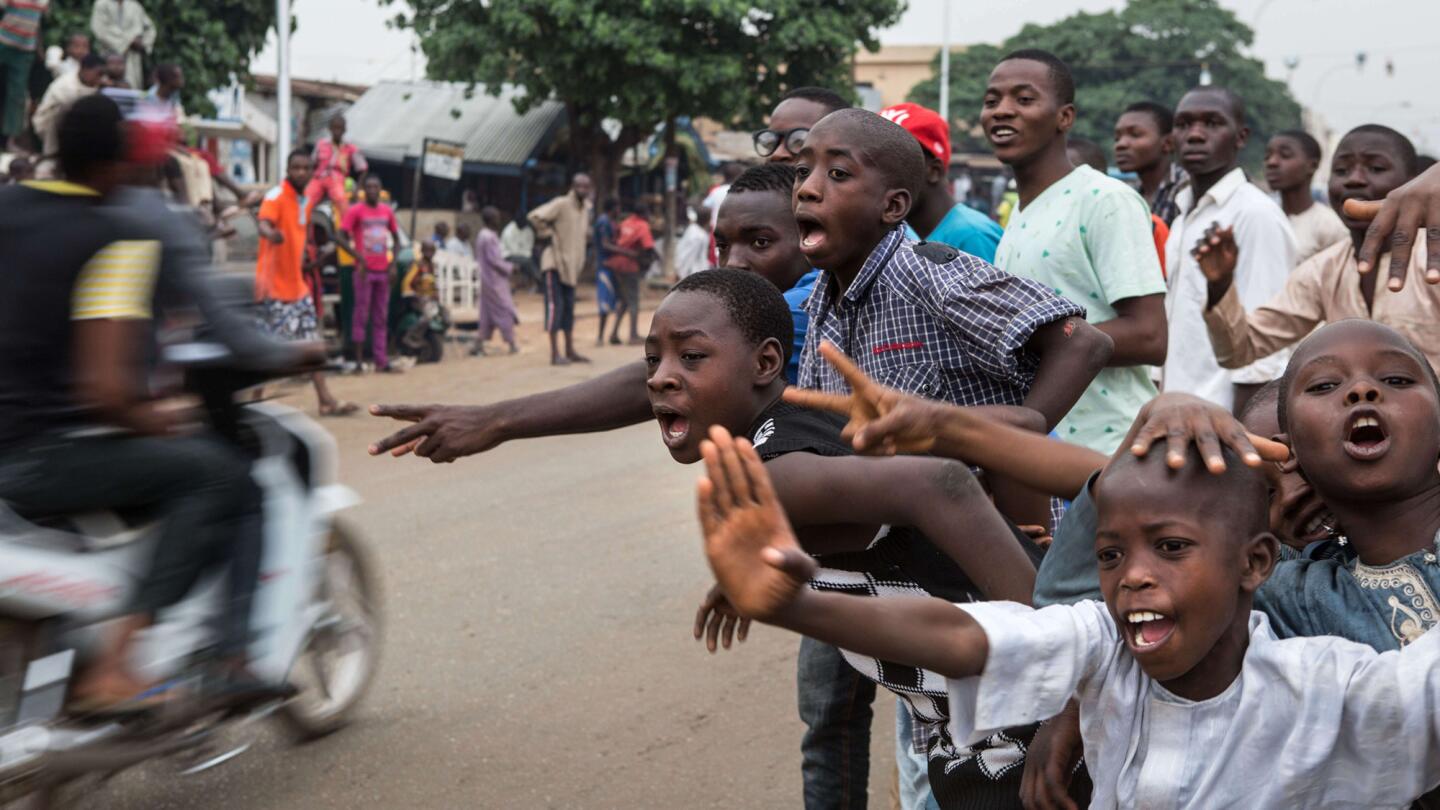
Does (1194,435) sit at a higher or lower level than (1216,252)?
lower

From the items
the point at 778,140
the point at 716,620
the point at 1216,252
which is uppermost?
the point at 778,140

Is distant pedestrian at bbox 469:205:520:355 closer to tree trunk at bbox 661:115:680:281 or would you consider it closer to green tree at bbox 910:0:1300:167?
tree trunk at bbox 661:115:680:281

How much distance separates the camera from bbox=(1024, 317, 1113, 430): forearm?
2.85 m

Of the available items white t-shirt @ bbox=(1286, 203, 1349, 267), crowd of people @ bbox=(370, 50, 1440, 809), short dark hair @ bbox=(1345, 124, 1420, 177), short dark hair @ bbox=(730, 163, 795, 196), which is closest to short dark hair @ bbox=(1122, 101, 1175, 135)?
white t-shirt @ bbox=(1286, 203, 1349, 267)

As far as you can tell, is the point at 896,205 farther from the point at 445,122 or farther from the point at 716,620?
the point at 445,122

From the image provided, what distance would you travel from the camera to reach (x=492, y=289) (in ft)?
53.2

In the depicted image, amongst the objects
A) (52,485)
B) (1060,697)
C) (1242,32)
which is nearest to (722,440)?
(1060,697)

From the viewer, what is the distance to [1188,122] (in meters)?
6.23

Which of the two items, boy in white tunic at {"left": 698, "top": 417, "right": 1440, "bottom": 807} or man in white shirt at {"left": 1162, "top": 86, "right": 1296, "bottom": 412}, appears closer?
boy in white tunic at {"left": 698, "top": 417, "right": 1440, "bottom": 807}

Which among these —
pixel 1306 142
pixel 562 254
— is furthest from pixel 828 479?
pixel 562 254

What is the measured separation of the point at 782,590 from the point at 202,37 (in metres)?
16.9

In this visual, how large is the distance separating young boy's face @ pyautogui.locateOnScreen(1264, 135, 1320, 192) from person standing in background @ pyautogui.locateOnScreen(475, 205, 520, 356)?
987 centimetres

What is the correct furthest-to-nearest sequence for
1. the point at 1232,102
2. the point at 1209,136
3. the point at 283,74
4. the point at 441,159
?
the point at 441,159, the point at 283,74, the point at 1232,102, the point at 1209,136

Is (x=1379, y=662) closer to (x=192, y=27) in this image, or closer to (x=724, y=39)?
(x=192, y=27)
